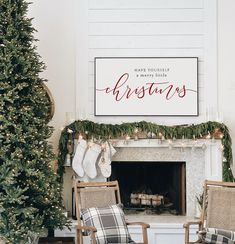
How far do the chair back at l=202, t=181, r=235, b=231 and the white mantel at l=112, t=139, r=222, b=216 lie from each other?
936mm

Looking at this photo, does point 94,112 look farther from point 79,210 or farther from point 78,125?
point 79,210

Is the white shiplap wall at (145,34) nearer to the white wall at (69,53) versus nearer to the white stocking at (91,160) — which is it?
the white wall at (69,53)

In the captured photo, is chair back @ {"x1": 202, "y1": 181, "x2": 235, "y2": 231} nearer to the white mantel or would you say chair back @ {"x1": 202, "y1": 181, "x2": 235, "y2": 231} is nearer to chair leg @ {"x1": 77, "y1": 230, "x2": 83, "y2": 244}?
the white mantel

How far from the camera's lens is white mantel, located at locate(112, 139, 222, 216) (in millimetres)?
5551

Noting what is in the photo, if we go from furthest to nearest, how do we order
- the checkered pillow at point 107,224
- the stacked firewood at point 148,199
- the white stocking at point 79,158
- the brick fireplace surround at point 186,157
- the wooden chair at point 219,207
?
the stacked firewood at point 148,199, the brick fireplace surround at point 186,157, the white stocking at point 79,158, the wooden chair at point 219,207, the checkered pillow at point 107,224

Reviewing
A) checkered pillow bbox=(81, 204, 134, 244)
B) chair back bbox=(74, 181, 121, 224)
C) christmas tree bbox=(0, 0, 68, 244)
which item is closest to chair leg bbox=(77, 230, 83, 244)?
checkered pillow bbox=(81, 204, 134, 244)

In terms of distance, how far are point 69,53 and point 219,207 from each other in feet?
7.87

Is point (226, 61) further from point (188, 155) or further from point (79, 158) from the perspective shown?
point (79, 158)

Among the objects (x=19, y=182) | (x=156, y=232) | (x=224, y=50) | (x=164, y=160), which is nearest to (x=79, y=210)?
(x=19, y=182)

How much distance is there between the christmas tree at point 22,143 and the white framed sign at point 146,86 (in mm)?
1039

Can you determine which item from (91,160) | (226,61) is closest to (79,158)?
(91,160)

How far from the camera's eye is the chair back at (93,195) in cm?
464

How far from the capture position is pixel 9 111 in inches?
175

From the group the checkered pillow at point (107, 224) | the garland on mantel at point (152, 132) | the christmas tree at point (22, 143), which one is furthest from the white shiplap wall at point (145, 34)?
the checkered pillow at point (107, 224)
